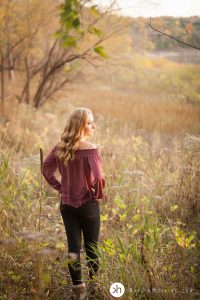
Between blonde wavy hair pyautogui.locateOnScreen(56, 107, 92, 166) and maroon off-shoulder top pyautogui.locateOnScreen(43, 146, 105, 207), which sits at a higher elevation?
blonde wavy hair pyautogui.locateOnScreen(56, 107, 92, 166)

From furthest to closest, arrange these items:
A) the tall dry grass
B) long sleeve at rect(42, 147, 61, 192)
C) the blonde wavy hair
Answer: long sleeve at rect(42, 147, 61, 192)
the blonde wavy hair
the tall dry grass

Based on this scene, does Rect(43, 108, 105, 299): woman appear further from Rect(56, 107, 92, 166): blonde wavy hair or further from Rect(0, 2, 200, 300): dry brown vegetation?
Rect(0, 2, 200, 300): dry brown vegetation

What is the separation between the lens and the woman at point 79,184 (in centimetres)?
320

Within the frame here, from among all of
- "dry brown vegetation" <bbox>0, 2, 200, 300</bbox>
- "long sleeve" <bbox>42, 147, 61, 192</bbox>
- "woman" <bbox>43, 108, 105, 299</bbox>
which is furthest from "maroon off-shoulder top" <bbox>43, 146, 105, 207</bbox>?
"dry brown vegetation" <bbox>0, 2, 200, 300</bbox>

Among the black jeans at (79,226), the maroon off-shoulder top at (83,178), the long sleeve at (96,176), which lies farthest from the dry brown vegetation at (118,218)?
the long sleeve at (96,176)

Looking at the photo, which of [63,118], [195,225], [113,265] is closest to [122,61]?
[63,118]

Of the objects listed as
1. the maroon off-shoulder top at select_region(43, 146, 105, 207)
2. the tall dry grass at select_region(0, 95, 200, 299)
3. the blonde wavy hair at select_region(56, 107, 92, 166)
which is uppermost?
the blonde wavy hair at select_region(56, 107, 92, 166)

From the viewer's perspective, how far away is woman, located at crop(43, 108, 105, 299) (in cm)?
320

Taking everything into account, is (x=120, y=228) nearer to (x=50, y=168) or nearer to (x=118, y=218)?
(x=118, y=218)

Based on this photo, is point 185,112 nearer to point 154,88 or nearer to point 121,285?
point 154,88

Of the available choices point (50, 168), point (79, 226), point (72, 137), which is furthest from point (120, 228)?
point (72, 137)

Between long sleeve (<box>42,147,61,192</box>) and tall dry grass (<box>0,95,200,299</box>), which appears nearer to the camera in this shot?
tall dry grass (<box>0,95,200,299</box>)

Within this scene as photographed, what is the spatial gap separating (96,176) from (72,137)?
389 millimetres

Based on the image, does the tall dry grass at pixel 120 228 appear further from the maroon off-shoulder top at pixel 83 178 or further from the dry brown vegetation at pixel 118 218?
Result: the maroon off-shoulder top at pixel 83 178
